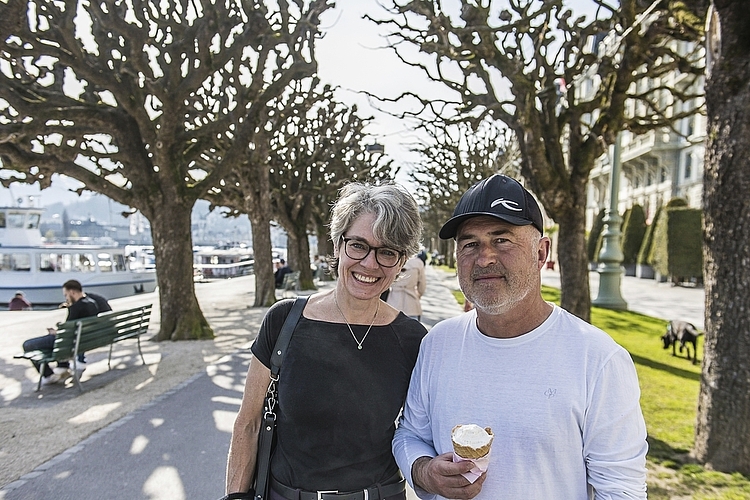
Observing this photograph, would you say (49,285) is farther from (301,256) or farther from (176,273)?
(176,273)

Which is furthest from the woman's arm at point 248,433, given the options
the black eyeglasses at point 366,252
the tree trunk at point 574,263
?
the tree trunk at point 574,263

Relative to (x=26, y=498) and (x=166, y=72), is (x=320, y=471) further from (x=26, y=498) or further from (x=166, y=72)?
(x=166, y=72)

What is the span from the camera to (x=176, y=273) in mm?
11117

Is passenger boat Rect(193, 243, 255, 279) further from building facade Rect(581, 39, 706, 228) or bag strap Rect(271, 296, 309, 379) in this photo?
bag strap Rect(271, 296, 309, 379)

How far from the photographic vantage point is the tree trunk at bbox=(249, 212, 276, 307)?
18.0 m

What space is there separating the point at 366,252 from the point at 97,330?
23.0 ft

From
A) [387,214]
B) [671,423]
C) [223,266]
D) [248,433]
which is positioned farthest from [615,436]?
[223,266]

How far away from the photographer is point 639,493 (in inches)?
63.9

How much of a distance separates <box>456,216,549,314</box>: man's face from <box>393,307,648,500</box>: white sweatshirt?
5.2 inches

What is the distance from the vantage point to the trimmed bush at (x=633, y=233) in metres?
35.2

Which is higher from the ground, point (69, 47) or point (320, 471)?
point (69, 47)

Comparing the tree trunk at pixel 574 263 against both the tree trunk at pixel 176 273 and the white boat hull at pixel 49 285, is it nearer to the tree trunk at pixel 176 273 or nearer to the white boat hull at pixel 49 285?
the tree trunk at pixel 176 273

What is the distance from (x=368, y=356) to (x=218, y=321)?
13.3 m

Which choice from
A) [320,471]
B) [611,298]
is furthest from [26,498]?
[611,298]
